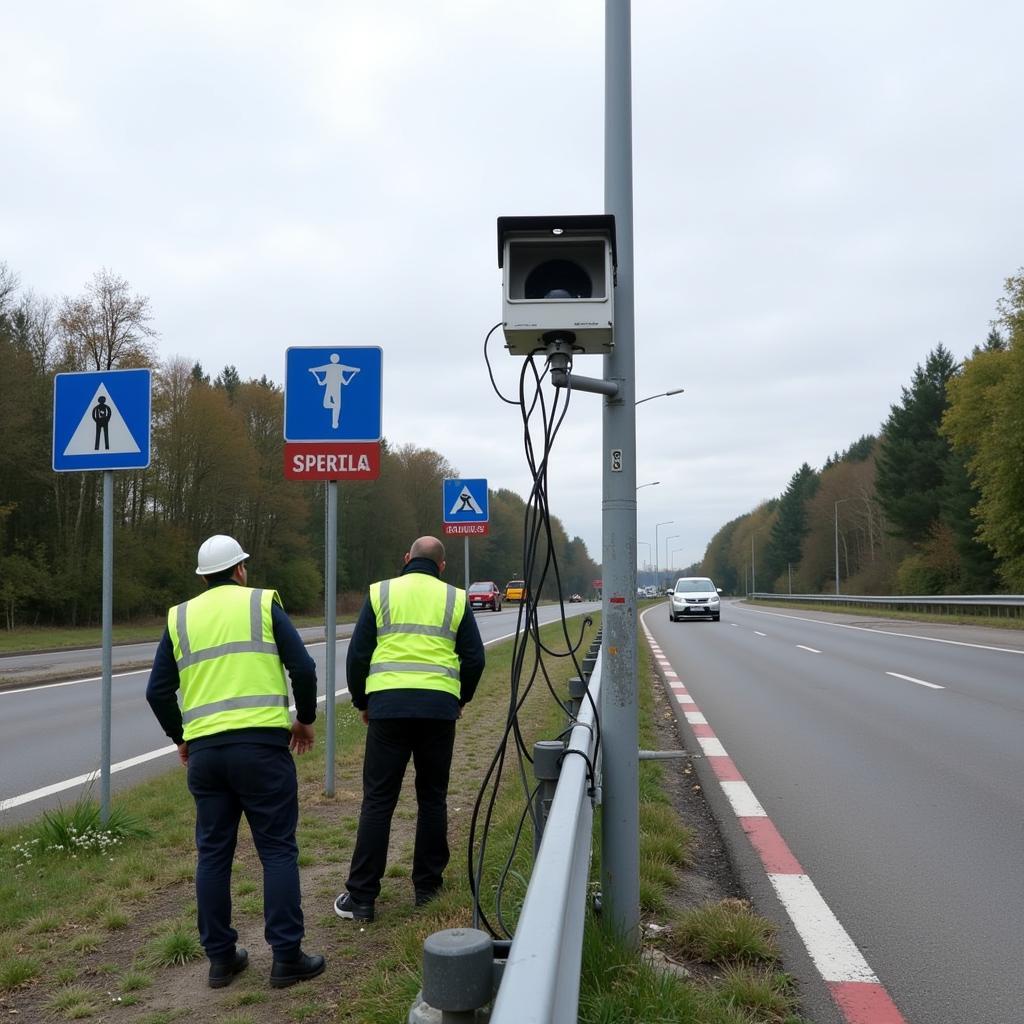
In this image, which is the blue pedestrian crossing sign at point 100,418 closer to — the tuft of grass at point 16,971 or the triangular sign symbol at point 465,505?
the tuft of grass at point 16,971

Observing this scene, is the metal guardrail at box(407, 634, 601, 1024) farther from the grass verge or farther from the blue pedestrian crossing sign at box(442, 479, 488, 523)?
the blue pedestrian crossing sign at box(442, 479, 488, 523)

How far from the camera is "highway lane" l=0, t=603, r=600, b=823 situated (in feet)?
27.1

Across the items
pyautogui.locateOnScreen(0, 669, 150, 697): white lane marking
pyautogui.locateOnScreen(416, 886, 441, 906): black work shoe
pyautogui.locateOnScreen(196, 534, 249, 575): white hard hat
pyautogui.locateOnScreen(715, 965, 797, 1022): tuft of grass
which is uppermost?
pyautogui.locateOnScreen(196, 534, 249, 575): white hard hat

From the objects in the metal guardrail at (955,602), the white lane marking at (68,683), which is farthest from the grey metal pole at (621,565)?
the metal guardrail at (955,602)

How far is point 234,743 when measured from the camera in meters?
4.16

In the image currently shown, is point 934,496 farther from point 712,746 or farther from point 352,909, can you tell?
point 352,909

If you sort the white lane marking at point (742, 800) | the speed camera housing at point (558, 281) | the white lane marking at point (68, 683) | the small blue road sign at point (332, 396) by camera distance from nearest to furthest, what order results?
1. the speed camera housing at point (558, 281)
2. the white lane marking at point (742, 800)
3. the small blue road sign at point (332, 396)
4. the white lane marking at point (68, 683)

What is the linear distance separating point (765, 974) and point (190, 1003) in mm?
2164

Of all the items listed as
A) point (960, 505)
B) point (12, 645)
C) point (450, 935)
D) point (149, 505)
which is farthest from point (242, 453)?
point (450, 935)

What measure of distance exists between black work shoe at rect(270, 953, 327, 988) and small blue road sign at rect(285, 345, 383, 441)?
13.5ft

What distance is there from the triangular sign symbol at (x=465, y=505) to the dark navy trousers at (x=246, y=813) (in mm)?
9863

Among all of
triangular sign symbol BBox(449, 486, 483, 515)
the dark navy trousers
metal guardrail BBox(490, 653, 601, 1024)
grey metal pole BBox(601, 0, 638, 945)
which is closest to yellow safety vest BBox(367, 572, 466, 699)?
the dark navy trousers

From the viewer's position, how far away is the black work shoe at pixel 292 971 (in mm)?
3906

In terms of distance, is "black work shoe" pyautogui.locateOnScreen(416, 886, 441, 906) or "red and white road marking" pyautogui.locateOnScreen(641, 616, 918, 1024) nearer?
"red and white road marking" pyautogui.locateOnScreen(641, 616, 918, 1024)
